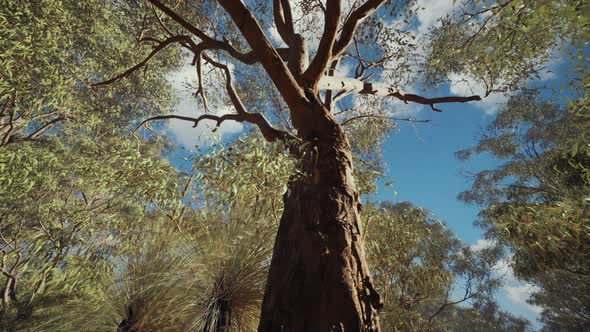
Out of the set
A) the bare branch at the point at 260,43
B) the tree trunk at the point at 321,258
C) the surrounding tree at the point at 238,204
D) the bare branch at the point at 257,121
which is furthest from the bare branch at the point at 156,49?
the tree trunk at the point at 321,258

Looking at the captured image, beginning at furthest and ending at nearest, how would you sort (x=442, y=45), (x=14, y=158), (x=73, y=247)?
(x=442, y=45)
(x=14, y=158)
(x=73, y=247)

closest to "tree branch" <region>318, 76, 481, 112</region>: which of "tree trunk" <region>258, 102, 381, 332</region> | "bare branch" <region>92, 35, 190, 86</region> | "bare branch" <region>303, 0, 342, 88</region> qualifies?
"bare branch" <region>303, 0, 342, 88</region>

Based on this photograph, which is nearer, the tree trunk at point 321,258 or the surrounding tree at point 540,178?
the tree trunk at point 321,258

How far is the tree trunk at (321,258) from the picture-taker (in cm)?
150

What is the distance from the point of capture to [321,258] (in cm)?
166

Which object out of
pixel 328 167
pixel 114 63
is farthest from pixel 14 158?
pixel 328 167

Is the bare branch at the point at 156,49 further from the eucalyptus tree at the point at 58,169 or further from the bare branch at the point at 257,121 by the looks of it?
the bare branch at the point at 257,121

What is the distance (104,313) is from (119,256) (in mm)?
571

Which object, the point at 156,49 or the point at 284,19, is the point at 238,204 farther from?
the point at 284,19

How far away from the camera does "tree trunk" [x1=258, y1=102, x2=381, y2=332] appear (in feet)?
4.94

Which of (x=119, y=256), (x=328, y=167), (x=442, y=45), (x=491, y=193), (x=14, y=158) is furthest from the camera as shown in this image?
(x=491, y=193)

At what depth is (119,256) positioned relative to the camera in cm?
265

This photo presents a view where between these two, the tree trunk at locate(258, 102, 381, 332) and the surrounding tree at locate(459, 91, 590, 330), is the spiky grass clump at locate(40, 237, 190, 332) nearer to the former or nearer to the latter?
the tree trunk at locate(258, 102, 381, 332)

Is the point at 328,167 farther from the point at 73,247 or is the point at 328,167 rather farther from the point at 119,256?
the point at 73,247
